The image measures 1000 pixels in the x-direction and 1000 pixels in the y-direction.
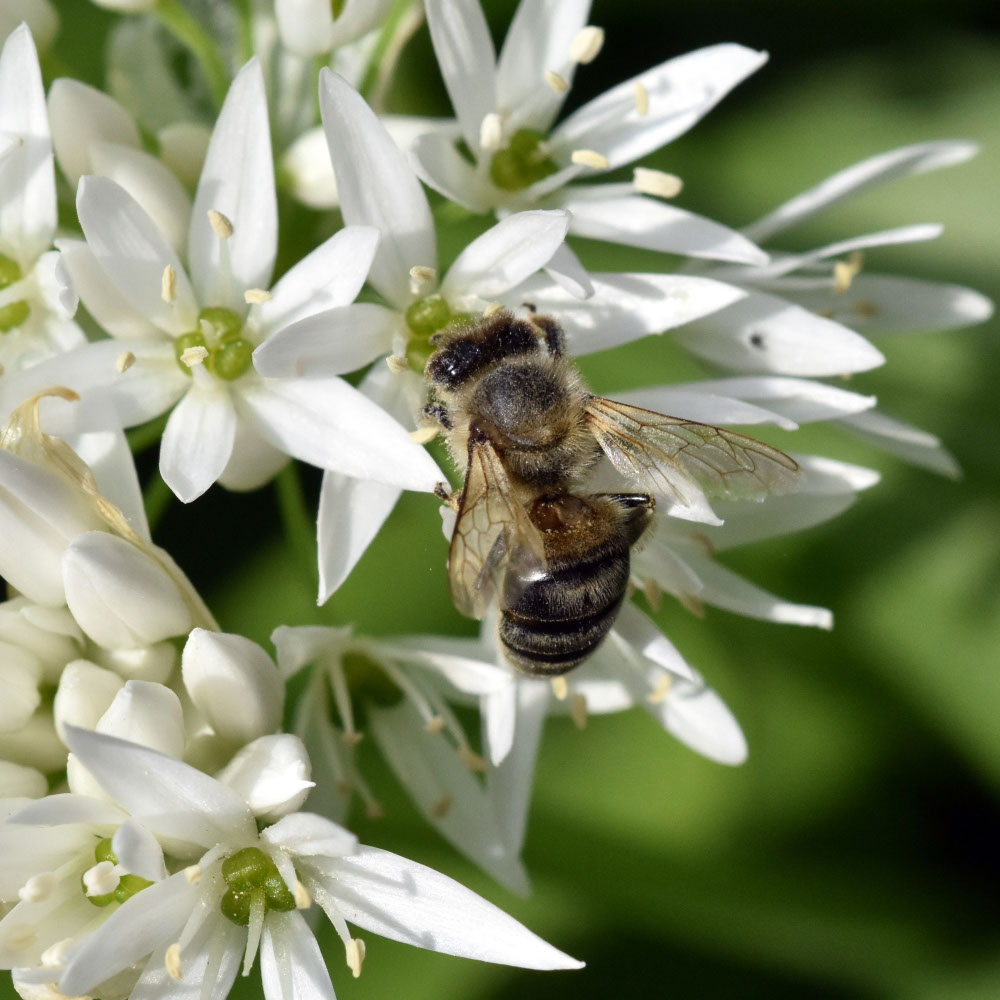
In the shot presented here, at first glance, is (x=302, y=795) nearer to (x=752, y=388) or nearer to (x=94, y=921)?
(x=94, y=921)

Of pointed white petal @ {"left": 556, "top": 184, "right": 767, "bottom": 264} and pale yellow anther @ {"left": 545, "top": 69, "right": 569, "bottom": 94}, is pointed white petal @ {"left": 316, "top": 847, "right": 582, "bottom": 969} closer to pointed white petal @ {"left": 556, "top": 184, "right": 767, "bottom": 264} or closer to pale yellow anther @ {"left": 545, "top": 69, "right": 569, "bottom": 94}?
pointed white petal @ {"left": 556, "top": 184, "right": 767, "bottom": 264}

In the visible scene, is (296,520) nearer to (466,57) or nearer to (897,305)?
(466,57)

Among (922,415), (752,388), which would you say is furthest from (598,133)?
(922,415)

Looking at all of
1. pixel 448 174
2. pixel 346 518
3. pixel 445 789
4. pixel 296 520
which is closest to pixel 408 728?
pixel 445 789

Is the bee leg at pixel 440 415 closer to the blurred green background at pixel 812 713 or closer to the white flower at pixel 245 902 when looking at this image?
the white flower at pixel 245 902

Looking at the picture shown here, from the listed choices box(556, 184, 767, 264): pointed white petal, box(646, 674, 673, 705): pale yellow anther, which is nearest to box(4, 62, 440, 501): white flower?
box(556, 184, 767, 264): pointed white petal

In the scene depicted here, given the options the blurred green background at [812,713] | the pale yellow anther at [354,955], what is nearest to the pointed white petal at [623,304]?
the blurred green background at [812,713]

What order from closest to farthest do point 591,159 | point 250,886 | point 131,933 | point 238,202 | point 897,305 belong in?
A: point 131,933, point 250,886, point 238,202, point 591,159, point 897,305
